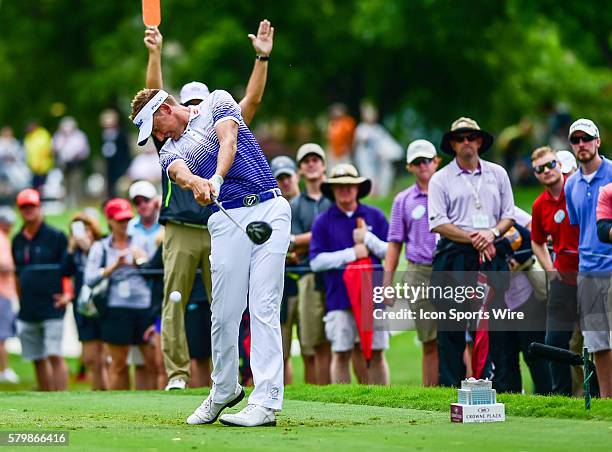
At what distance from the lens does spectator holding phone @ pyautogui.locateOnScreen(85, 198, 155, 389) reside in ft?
54.3

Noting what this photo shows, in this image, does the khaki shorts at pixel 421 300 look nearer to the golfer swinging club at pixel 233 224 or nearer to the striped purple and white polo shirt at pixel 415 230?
the striped purple and white polo shirt at pixel 415 230

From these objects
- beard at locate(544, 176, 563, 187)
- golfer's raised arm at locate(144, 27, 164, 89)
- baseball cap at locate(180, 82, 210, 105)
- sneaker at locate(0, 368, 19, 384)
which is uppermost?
golfer's raised arm at locate(144, 27, 164, 89)

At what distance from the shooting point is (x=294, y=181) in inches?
666

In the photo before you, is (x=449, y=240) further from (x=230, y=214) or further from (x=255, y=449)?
(x=255, y=449)

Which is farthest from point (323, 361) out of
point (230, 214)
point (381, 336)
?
point (230, 214)

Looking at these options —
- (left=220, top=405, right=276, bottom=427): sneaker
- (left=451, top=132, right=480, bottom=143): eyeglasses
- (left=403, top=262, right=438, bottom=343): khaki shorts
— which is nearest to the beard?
(left=451, top=132, right=480, bottom=143): eyeglasses

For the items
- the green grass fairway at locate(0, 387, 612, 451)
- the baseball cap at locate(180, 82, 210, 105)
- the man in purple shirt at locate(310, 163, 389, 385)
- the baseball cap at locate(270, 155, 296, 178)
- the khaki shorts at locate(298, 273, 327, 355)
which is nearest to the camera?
the green grass fairway at locate(0, 387, 612, 451)

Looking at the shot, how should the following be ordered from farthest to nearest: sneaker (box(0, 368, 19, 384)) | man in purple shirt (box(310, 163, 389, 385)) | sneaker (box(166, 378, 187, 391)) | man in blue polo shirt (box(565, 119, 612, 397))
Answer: sneaker (box(0, 368, 19, 384)) → man in purple shirt (box(310, 163, 389, 385)) → sneaker (box(166, 378, 187, 391)) → man in blue polo shirt (box(565, 119, 612, 397))

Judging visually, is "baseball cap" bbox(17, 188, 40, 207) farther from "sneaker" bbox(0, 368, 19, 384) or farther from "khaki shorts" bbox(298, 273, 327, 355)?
"sneaker" bbox(0, 368, 19, 384)

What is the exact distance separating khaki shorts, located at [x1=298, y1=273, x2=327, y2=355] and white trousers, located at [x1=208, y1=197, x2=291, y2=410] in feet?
17.6

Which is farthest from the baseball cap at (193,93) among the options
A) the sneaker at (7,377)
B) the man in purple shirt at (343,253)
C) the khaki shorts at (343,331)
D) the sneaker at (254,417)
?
the sneaker at (7,377)

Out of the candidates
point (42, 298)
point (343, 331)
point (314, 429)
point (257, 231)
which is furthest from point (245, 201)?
point (42, 298)

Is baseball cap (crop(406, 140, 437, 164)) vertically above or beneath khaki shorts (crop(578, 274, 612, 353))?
above

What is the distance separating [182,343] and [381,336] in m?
1.89
